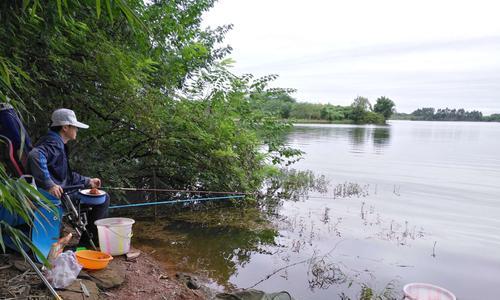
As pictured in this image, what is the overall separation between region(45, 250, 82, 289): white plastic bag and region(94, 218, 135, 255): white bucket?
84 cm

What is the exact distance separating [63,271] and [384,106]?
7835 cm

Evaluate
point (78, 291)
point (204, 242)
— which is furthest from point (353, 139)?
point (78, 291)

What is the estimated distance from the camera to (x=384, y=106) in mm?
75125

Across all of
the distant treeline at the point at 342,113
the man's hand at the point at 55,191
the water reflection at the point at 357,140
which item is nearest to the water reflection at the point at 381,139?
the water reflection at the point at 357,140

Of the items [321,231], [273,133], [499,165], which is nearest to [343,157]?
[499,165]

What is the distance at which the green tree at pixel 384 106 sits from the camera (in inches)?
2933

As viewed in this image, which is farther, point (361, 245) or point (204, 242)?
point (361, 245)

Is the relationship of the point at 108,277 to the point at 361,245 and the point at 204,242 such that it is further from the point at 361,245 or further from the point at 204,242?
the point at 361,245

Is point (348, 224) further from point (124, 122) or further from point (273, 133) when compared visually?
point (124, 122)

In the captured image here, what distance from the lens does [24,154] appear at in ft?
11.2

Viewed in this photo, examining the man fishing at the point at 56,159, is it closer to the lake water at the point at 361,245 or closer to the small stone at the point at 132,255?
the small stone at the point at 132,255

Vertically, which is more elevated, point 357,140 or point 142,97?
point 142,97

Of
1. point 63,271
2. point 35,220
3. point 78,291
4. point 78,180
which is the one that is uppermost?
point 78,180

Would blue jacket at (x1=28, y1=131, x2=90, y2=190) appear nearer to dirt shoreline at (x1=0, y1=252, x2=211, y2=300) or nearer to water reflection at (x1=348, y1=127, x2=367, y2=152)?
dirt shoreline at (x1=0, y1=252, x2=211, y2=300)
